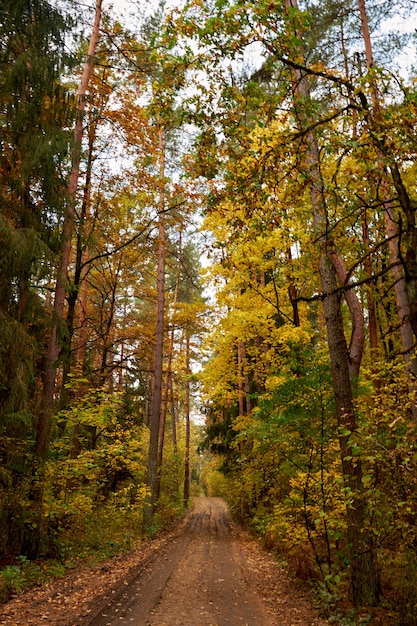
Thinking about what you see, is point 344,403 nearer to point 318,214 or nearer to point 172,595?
point 318,214

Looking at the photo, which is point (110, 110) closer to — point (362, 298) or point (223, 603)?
point (362, 298)

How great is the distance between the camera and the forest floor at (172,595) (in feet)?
19.1

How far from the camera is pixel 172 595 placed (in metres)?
7.19

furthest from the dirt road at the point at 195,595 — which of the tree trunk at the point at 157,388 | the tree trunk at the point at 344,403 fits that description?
the tree trunk at the point at 157,388

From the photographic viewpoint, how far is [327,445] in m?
7.27

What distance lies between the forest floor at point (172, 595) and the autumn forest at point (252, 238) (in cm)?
51

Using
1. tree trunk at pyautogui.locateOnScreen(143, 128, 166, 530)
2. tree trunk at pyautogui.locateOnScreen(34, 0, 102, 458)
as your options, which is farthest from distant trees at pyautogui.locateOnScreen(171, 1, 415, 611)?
tree trunk at pyautogui.locateOnScreen(34, 0, 102, 458)

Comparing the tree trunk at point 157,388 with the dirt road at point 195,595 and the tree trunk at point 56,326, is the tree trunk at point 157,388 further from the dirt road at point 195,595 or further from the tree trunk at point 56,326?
the tree trunk at point 56,326

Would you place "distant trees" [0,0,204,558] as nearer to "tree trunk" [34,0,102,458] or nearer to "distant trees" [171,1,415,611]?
"tree trunk" [34,0,102,458]

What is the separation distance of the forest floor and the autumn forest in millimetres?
513

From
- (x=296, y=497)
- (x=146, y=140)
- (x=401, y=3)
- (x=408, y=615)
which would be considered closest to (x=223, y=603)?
(x=296, y=497)

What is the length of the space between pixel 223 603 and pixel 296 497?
6.94 ft

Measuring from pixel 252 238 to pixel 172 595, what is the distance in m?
6.27

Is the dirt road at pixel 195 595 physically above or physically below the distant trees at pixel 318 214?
below
